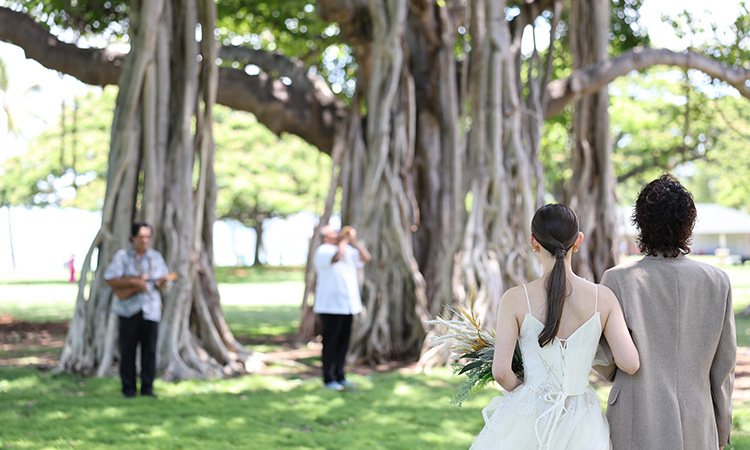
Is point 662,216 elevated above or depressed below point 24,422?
above

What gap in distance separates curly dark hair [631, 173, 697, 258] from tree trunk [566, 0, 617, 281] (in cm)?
777

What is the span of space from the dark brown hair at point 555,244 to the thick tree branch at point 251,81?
759 centimetres

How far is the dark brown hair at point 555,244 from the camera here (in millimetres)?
2322

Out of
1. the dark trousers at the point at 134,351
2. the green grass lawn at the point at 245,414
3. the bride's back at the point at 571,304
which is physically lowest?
the green grass lawn at the point at 245,414

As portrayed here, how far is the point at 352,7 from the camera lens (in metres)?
8.86

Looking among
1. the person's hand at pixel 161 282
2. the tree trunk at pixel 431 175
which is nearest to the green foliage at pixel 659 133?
the tree trunk at pixel 431 175

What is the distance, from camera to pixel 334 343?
21.4 ft

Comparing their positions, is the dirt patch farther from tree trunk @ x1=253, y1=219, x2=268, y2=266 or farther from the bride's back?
tree trunk @ x1=253, y1=219, x2=268, y2=266

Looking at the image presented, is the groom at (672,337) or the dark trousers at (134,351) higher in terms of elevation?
the groom at (672,337)

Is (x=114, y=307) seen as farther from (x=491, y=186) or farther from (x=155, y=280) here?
(x=491, y=186)

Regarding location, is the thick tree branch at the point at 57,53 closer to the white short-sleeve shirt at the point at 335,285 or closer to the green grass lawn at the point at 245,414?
the green grass lawn at the point at 245,414

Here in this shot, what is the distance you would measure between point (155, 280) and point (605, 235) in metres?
6.25

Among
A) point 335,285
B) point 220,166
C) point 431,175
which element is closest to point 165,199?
point 335,285

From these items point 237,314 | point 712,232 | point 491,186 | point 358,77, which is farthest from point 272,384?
point 712,232
